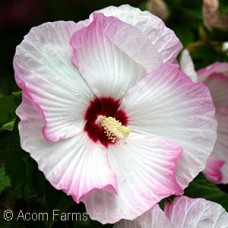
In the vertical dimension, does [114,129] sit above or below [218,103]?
above

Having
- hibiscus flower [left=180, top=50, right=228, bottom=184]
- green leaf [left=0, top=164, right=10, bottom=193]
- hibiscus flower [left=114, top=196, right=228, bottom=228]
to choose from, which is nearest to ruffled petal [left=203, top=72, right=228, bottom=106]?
hibiscus flower [left=180, top=50, right=228, bottom=184]

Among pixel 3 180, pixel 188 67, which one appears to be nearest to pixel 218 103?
pixel 188 67

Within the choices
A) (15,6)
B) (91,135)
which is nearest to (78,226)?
(91,135)

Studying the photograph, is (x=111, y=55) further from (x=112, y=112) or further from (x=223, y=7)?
(x=223, y=7)

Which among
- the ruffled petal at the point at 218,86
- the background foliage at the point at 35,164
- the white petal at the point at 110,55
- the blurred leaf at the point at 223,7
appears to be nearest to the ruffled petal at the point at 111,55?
the white petal at the point at 110,55

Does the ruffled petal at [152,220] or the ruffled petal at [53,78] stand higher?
the ruffled petal at [53,78]

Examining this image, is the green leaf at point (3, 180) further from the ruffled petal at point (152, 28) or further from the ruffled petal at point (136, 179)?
the ruffled petal at point (152, 28)

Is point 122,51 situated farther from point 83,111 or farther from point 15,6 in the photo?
point 15,6
